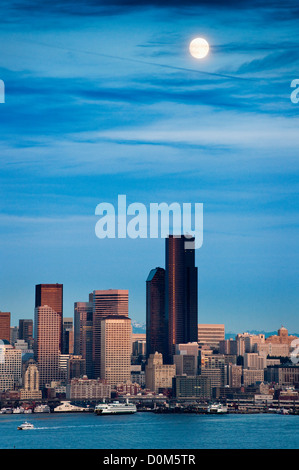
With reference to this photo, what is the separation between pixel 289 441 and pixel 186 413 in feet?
50.7

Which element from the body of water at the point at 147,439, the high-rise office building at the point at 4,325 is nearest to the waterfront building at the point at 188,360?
the high-rise office building at the point at 4,325

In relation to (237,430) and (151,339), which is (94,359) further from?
(237,430)

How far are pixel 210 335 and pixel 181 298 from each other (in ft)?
9.94

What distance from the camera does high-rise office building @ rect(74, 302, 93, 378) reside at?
3992 centimetres

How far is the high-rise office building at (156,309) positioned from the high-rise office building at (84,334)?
388 centimetres

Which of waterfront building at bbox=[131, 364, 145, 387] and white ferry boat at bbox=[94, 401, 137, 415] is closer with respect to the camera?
white ferry boat at bbox=[94, 401, 137, 415]

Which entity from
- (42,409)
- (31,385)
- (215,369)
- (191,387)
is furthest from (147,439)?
(215,369)

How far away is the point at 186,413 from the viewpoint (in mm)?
29031

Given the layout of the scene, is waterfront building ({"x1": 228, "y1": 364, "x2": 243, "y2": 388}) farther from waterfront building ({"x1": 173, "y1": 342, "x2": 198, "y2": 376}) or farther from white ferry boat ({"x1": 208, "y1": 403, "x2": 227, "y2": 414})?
white ferry boat ({"x1": 208, "y1": 403, "x2": 227, "y2": 414})

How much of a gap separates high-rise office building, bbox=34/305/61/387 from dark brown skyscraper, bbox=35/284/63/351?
23 cm

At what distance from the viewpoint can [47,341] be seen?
40.4 m

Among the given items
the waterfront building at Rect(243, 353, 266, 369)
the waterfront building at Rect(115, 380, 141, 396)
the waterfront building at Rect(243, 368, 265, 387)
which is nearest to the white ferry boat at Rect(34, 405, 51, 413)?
the waterfront building at Rect(115, 380, 141, 396)
